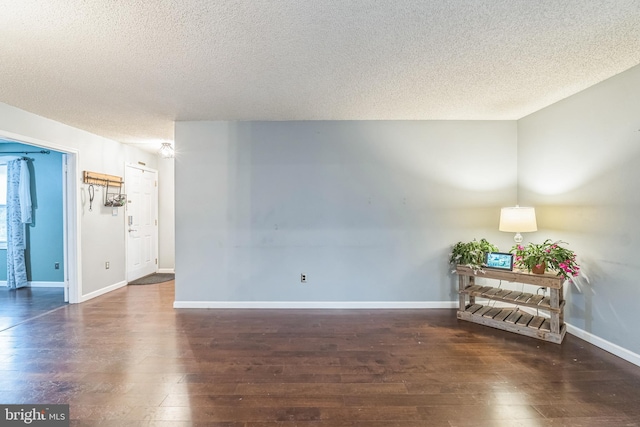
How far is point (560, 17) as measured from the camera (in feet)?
5.82

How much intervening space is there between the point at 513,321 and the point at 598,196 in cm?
147

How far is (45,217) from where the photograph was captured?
4789 millimetres

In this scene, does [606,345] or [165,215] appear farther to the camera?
[165,215]

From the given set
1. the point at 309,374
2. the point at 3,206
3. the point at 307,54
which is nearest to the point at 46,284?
the point at 3,206

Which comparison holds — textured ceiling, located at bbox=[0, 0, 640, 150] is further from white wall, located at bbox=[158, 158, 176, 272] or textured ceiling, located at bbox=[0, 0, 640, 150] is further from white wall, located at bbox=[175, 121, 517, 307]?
white wall, located at bbox=[158, 158, 176, 272]

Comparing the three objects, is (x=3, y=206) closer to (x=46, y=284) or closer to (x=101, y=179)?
(x=46, y=284)

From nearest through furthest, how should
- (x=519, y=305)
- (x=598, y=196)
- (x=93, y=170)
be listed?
(x=598, y=196)
(x=519, y=305)
(x=93, y=170)

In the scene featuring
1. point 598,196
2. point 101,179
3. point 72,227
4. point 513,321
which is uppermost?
point 101,179

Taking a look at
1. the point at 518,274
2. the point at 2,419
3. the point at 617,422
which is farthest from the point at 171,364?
the point at 518,274

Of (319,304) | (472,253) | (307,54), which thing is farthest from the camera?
(319,304)

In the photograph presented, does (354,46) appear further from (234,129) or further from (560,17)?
(234,129)

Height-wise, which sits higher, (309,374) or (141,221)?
(141,221)

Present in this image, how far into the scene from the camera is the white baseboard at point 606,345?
7.79 feet

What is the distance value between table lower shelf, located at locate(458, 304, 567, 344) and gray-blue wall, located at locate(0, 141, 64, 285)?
20.8 feet
